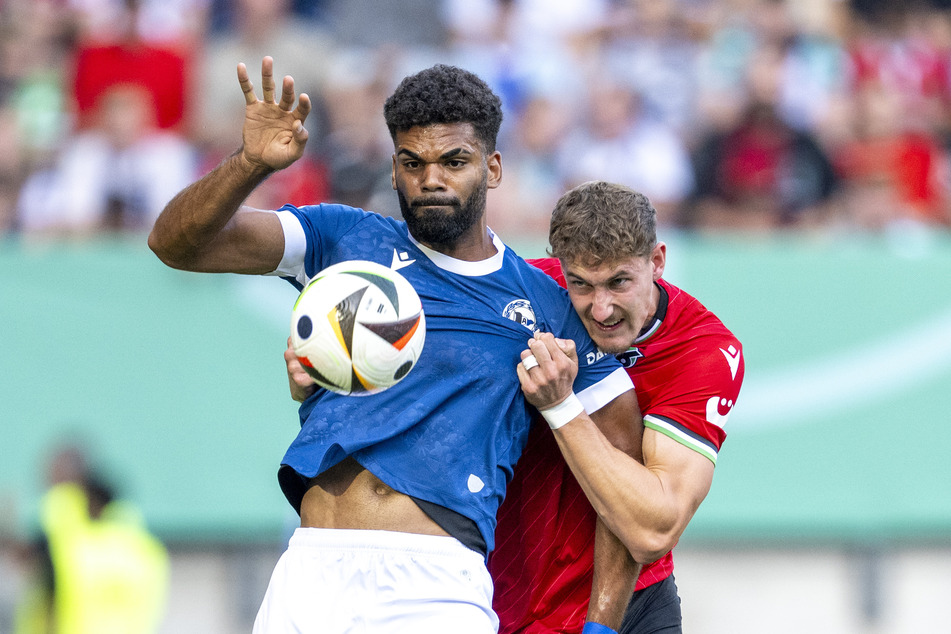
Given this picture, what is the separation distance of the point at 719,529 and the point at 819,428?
45.4 inches

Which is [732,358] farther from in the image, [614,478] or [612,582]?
[612,582]

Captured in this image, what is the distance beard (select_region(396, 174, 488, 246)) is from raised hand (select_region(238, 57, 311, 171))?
0.53 meters

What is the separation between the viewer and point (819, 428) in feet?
32.3

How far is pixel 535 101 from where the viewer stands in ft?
36.1

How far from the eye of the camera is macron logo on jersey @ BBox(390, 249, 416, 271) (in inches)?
185

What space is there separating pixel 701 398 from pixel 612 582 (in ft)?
2.77

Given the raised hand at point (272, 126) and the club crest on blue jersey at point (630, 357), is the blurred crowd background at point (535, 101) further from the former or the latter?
the raised hand at point (272, 126)

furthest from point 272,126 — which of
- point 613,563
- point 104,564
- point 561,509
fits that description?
point 104,564

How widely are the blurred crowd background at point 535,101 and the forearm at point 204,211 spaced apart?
17.4 ft

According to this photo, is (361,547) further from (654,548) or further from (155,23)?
(155,23)

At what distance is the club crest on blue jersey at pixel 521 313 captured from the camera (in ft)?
15.6

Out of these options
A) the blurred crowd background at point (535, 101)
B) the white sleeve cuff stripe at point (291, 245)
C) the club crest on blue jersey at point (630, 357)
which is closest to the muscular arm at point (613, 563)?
the club crest on blue jersey at point (630, 357)

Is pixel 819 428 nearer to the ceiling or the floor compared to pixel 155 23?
nearer to the floor

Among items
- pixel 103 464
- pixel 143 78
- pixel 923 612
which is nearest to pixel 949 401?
pixel 923 612
